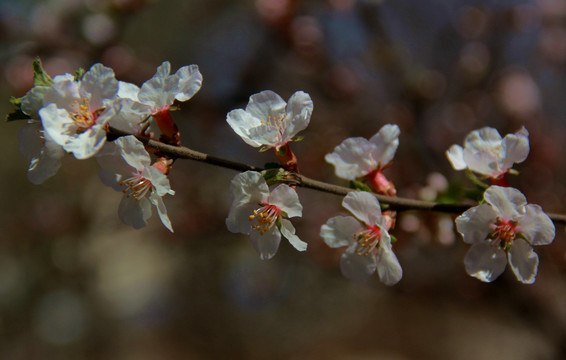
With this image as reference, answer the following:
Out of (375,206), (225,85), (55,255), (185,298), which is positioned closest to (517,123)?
(225,85)

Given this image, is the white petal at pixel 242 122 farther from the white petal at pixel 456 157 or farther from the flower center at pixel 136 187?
the white petal at pixel 456 157

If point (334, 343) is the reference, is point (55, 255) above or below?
above

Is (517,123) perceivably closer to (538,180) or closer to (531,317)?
(538,180)

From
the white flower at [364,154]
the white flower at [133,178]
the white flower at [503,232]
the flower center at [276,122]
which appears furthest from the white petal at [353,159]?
the white flower at [133,178]

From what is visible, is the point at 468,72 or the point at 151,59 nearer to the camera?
the point at 468,72

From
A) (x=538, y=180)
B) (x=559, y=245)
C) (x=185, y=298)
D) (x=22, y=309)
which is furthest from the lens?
(x=185, y=298)

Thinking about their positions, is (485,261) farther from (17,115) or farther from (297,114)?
(17,115)
